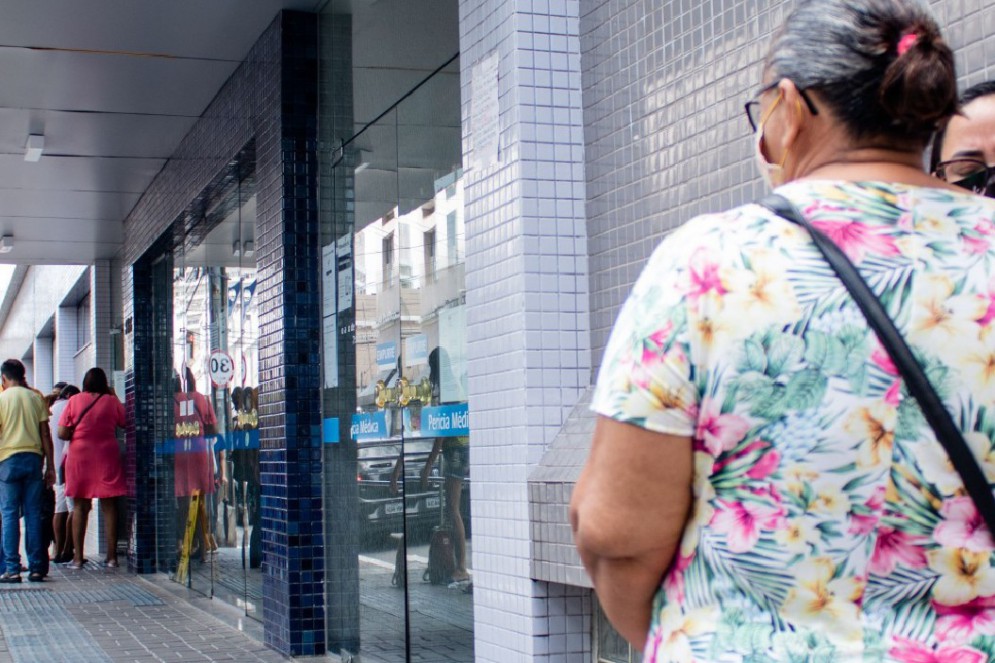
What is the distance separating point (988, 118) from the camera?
2.37 metres

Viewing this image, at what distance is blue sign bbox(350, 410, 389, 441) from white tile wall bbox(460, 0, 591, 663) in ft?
5.61

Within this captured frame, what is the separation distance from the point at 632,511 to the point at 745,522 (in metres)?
0.13

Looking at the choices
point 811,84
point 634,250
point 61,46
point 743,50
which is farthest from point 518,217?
point 61,46

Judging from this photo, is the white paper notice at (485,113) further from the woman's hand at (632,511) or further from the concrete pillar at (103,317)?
the concrete pillar at (103,317)

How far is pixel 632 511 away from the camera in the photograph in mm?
1492

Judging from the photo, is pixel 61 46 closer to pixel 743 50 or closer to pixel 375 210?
pixel 375 210

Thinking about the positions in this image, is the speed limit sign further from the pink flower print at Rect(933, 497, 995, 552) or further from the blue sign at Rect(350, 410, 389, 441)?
the pink flower print at Rect(933, 497, 995, 552)

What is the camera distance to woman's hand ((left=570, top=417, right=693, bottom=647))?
147 cm

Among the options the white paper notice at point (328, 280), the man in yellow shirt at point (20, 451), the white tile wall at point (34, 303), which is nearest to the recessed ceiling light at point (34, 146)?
the man in yellow shirt at point (20, 451)

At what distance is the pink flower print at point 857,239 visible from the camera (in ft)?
4.83

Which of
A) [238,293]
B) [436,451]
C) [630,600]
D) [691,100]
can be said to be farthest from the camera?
[238,293]

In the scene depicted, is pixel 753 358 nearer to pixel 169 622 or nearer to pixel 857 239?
pixel 857 239

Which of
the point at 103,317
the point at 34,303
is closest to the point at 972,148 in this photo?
the point at 103,317

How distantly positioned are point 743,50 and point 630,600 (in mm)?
2651
